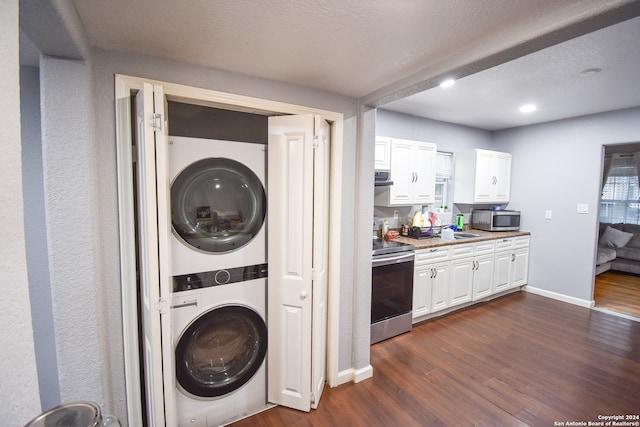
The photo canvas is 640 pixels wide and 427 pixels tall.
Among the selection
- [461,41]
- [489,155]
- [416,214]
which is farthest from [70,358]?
[489,155]

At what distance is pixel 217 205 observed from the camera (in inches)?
66.4

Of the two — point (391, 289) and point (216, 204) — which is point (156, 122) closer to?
point (216, 204)

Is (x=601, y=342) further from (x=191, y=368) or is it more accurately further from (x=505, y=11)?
(x=191, y=368)

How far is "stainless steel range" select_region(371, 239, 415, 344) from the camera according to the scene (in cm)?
271

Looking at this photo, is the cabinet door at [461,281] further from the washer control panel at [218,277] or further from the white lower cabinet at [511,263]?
the washer control panel at [218,277]

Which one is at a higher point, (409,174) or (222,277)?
(409,174)

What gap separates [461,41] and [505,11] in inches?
8.9

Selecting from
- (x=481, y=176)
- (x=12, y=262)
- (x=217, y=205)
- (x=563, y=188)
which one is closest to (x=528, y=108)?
(x=481, y=176)

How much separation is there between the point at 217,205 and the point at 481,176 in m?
3.75

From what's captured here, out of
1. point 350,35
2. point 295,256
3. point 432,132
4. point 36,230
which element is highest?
point 432,132

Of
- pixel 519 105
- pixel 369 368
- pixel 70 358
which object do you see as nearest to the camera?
pixel 70 358

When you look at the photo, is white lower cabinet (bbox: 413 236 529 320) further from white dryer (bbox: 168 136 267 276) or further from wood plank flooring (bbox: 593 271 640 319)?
white dryer (bbox: 168 136 267 276)

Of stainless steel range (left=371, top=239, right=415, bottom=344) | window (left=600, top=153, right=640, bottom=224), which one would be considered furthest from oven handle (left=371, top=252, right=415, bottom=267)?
window (left=600, top=153, right=640, bottom=224)

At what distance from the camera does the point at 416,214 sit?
11.6ft
